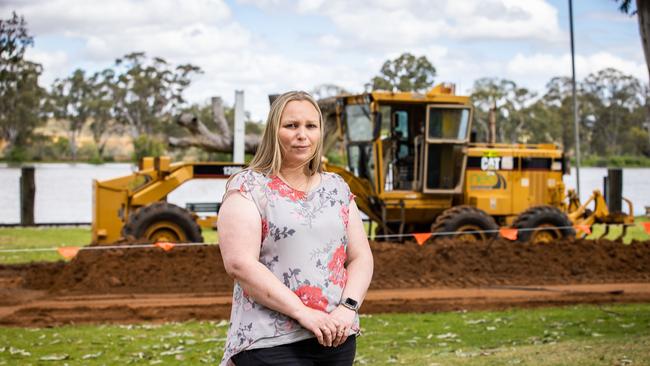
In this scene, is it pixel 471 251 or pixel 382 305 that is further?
pixel 471 251

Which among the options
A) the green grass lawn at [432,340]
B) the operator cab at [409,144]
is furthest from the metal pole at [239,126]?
the green grass lawn at [432,340]

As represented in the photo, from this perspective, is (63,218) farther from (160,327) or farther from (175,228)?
(160,327)

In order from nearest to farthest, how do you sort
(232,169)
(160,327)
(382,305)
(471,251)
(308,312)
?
(308,312), (160,327), (382,305), (471,251), (232,169)

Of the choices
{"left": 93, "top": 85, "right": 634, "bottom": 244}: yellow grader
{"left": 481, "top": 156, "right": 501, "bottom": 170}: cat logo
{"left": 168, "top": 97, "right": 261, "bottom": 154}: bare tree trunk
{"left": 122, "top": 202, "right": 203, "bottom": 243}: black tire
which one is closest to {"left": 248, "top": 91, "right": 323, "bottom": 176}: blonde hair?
{"left": 122, "top": 202, "right": 203, "bottom": 243}: black tire

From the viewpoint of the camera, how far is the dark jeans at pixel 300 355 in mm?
3816

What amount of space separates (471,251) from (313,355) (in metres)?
12.5

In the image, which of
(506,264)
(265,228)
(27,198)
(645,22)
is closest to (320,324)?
(265,228)

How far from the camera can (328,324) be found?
3793 millimetres

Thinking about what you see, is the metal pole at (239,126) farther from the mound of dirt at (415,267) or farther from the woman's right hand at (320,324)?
the woman's right hand at (320,324)

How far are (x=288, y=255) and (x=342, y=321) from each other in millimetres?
331

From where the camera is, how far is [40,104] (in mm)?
68938

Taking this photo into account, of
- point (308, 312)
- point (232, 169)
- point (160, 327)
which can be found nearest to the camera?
point (308, 312)

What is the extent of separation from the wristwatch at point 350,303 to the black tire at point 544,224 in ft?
47.1

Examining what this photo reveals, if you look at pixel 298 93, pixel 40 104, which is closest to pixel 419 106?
pixel 298 93
